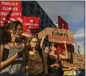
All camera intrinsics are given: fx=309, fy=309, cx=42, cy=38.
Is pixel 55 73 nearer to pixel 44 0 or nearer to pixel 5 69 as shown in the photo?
pixel 5 69

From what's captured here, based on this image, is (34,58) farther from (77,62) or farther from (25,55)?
(77,62)

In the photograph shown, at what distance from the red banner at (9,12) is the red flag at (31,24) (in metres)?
0.09

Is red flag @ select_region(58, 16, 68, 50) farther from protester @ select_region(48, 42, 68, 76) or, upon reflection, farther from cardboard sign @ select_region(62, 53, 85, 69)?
cardboard sign @ select_region(62, 53, 85, 69)

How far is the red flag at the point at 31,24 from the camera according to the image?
17.8 feet

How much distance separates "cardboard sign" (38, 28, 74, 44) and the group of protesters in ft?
0.31

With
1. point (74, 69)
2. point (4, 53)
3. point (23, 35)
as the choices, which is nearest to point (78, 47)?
point (74, 69)

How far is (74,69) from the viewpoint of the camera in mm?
5840

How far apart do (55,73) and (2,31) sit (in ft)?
4.11

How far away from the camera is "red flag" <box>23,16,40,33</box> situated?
5418mm

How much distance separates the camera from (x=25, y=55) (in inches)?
209

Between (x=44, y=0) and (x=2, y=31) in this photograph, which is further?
(x=44, y=0)

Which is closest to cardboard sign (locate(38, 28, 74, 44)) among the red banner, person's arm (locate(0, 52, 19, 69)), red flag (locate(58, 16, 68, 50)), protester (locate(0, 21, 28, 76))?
red flag (locate(58, 16, 68, 50))

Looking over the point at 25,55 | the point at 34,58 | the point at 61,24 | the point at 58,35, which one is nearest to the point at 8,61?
the point at 25,55

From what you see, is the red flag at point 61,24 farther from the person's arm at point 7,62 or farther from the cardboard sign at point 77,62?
the person's arm at point 7,62
